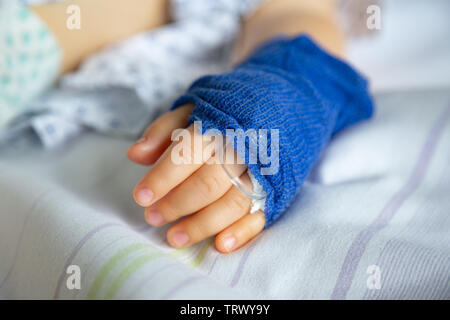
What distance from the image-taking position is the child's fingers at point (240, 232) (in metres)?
0.42

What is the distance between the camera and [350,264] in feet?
1.23

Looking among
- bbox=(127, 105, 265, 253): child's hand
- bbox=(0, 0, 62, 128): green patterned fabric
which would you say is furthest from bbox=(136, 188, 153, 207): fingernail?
bbox=(0, 0, 62, 128): green patterned fabric

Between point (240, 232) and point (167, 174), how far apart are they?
9cm

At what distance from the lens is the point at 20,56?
0.60 metres

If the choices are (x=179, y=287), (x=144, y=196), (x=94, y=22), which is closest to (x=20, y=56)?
(x=94, y=22)

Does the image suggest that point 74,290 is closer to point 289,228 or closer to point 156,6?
point 289,228

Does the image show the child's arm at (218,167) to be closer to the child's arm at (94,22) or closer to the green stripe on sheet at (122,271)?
the green stripe on sheet at (122,271)

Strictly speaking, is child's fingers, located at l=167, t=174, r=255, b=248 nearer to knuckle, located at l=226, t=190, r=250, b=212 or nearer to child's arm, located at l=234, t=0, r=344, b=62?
knuckle, located at l=226, t=190, r=250, b=212

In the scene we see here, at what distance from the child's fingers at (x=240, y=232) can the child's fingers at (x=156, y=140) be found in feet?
0.37

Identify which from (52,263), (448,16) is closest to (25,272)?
(52,263)

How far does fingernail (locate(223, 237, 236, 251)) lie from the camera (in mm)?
415

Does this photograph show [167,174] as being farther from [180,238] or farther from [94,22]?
[94,22]

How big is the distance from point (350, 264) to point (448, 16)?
859mm

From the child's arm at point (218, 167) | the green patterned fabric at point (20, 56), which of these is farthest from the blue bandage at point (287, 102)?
the green patterned fabric at point (20, 56)
